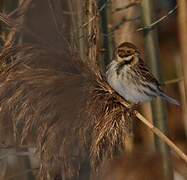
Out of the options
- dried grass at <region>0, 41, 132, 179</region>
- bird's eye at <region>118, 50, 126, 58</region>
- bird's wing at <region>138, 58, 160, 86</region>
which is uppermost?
bird's eye at <region>118, 50, 126, 58</region>

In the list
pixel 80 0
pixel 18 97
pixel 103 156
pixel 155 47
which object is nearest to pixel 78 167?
pixel 103 156

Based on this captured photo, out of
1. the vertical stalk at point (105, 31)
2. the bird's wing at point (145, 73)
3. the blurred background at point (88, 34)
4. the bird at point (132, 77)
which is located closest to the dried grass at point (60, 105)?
the blurred background at point (88, 34)

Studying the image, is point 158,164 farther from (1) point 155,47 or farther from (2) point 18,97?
(1) point 155,47

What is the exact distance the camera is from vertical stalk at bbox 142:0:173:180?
3.63 metres

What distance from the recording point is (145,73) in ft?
12.8

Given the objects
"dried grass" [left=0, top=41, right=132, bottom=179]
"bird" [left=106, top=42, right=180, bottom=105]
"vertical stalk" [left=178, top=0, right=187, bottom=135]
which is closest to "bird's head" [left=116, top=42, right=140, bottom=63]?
"bird" [left=106, top=42, right=180, bottom=105]

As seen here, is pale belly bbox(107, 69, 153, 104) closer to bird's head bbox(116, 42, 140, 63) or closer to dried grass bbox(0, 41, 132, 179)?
bird's head bbox(116, 42, 140, 63)

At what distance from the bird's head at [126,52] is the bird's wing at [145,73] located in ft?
0.17

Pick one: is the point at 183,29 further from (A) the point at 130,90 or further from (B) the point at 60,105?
(A) the point at 130,90

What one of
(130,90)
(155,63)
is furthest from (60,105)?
(130,90)

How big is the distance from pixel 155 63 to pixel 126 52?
0.50 feet

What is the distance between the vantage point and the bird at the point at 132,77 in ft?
12.4

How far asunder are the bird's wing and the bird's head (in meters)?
0.05

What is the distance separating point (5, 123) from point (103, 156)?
38cm
